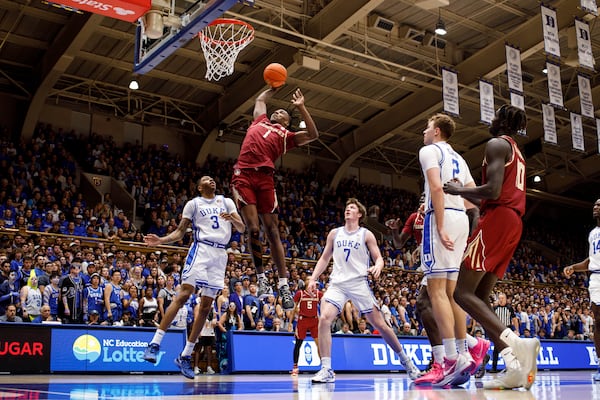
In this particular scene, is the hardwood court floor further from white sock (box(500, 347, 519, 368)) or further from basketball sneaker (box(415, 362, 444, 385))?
white sock (box(500, 347, 519, 368))

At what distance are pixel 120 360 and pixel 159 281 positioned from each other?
2946mm

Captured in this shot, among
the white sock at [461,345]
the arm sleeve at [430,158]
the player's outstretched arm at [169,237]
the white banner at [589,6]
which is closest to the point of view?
the arm sleeve at [430,158]

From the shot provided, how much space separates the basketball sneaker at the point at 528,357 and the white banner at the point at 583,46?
13760mm

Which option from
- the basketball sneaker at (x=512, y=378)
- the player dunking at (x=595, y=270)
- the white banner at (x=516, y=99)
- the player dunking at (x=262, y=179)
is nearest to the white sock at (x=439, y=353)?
the basketball sneaker at (x=512, y=378)

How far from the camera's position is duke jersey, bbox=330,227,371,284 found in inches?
318

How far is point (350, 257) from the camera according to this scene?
26.7ft

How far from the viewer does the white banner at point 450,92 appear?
764 inches

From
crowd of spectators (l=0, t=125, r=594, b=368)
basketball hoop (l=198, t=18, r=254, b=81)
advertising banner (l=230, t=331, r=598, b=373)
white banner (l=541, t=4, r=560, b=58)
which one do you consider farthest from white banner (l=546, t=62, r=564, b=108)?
basketball hoop (l=198, t=18, r=254, b=81)

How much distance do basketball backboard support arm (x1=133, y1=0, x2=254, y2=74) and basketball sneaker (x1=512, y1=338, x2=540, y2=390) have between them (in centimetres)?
620

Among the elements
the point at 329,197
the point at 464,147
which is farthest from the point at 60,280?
the point at 464,147

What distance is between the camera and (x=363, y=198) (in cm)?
3094

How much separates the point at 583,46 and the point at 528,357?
1459 cm

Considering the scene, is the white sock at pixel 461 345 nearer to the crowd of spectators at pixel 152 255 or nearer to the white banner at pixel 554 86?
the crowd of spectators at pixel 152 255

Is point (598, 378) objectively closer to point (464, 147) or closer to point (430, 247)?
point (430, 247)
